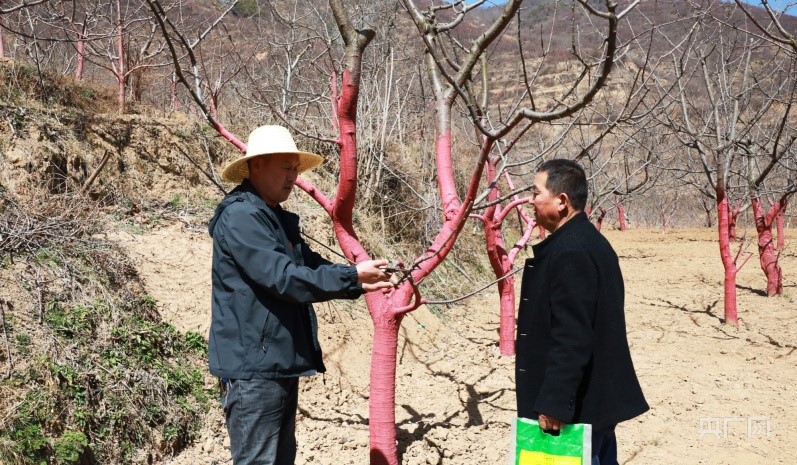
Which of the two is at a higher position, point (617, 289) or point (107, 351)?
point (617, 289)

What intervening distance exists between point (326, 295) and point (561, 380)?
2.83 ft

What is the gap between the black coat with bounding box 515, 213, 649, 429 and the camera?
81.0 inches

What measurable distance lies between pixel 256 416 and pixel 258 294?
0.43 m

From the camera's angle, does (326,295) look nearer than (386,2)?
Yes

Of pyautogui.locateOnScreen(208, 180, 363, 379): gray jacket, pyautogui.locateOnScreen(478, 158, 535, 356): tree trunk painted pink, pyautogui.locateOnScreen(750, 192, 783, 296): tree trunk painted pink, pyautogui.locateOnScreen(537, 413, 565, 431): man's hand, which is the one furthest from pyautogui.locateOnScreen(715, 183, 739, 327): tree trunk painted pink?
pyautogui.locateOnScreen(208, 180, 363, 379): gray jacket

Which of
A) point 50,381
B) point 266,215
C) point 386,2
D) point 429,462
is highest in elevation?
point 386,2

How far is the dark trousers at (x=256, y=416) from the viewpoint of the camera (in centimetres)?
204

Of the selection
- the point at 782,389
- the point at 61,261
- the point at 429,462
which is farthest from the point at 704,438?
the point at 61,261

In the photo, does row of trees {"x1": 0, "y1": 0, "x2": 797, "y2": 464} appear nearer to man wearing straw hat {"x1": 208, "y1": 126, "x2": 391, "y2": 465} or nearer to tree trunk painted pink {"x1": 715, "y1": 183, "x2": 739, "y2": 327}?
tree trunk painted pink {"x1": 715, "y1": 183, "x2": 739, "y2": 327}

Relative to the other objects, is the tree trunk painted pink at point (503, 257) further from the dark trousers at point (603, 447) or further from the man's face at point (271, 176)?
the man's face at point (271, 176)

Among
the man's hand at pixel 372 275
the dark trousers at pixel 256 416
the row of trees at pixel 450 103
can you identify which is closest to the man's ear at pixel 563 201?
the row of trees at pixel 450 103

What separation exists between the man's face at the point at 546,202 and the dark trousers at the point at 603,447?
794 mm

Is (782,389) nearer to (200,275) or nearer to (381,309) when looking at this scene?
(381,309)

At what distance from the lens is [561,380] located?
205cm
